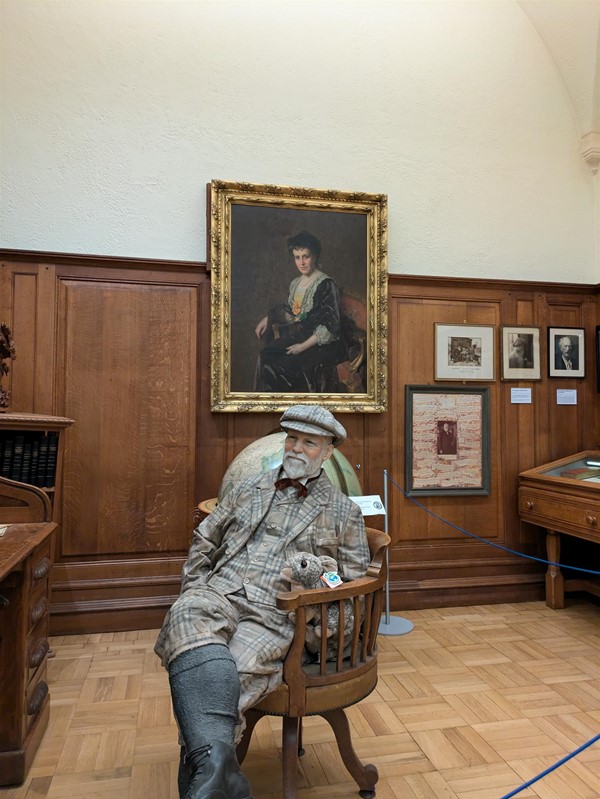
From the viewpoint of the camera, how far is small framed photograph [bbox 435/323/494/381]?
560 cm

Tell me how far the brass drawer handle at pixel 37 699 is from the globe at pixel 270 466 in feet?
4.53

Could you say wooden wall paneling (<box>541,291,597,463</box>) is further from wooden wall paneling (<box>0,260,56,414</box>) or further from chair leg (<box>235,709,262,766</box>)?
wooden wall paneling (<box>0,260,56,414</box>)

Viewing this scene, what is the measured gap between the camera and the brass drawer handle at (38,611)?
3039 mm

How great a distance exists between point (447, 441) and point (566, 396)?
4.42 ft

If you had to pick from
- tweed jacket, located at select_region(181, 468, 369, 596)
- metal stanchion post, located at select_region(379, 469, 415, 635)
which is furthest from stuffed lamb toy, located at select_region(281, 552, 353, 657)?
metal stanchion post, located at select_region(379, 469, 415, 635)

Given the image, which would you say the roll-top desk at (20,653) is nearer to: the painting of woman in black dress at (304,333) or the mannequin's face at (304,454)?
the mannequin's face at (304,454)

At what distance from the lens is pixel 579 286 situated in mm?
5910

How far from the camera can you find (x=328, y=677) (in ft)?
7.84

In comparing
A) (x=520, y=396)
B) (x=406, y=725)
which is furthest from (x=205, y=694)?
(x=520, y=396)

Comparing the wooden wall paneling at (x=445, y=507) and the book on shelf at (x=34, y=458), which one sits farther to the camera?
the wooden wall paneling at (x=445, y=507)

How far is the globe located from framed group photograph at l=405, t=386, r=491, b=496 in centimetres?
153

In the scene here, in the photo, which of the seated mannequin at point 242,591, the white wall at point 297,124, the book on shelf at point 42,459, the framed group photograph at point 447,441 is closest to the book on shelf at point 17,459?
the book on shelf at point 42,459

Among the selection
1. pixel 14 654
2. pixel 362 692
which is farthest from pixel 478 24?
pixel 14 654

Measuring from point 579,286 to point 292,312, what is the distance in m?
2.94
